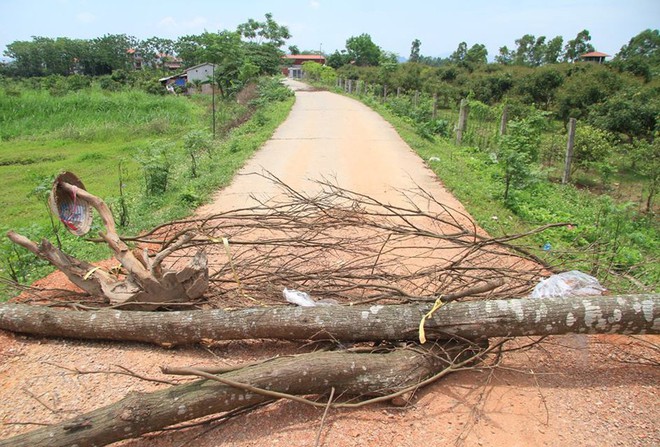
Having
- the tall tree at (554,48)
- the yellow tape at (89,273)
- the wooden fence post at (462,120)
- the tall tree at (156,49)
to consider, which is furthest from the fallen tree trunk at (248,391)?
the tall tree at (156,49)

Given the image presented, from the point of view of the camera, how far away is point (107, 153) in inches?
667

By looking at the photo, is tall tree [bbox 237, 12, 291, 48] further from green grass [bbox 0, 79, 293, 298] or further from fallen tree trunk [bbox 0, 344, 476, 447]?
fallen tree trunk [bbox 0, 344, 476, 447]

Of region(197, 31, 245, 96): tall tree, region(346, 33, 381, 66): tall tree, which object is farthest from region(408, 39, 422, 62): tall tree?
region(197, 31, 245, 96): tall tree

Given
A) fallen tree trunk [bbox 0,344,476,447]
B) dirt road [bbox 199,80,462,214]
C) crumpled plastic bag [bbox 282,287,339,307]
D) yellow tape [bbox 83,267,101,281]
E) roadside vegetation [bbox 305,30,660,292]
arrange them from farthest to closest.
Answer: dirt road [bbox 199,80,462,214] < roadside vegetation [bbox 305,30,660,292] < yellow tape [bbox 83,267,101,281] < crumpled plastic bag [bbox 282,287,339,307] < fallen tree trunk [bbox 0,344,476,447]

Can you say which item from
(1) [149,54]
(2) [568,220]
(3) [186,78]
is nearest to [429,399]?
(2) [568,220]

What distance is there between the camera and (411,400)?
312cm

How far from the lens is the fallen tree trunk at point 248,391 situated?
264 cm

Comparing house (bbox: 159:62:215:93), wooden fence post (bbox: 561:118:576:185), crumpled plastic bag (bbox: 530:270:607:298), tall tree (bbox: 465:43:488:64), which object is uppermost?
tall tree (bbox: 465:43:488:64)

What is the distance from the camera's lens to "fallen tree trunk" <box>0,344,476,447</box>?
8.65 feet

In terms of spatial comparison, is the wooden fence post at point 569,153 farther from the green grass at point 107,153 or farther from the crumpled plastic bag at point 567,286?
the green grass at point 107,153

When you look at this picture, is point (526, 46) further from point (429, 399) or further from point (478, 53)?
point (429, 399)

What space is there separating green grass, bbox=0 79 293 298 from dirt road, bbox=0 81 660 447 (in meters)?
2.32

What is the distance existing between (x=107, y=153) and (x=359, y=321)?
1633cm

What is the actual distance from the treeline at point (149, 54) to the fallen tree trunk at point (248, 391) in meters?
27.5
